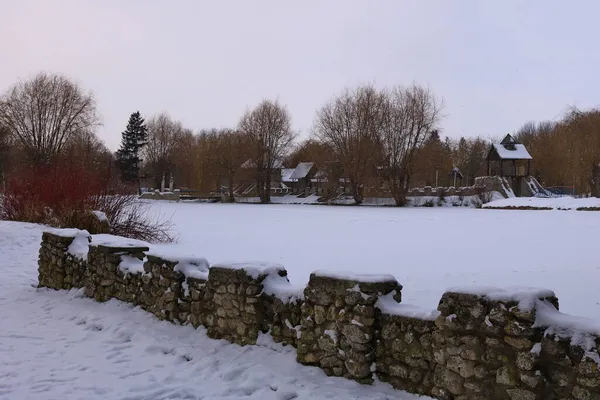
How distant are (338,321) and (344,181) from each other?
150 feet

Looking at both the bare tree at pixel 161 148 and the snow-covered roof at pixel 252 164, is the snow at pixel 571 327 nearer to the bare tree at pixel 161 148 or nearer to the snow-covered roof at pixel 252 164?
the snow-covered roof at pixel 252 164

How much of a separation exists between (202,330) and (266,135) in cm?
4737

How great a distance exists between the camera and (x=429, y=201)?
141 ft

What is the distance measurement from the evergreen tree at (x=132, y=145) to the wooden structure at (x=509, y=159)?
45265 millimetres

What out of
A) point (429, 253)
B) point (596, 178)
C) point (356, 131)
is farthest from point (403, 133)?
point (429, 253)

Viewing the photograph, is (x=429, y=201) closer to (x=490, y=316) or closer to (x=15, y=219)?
(x=15, y=219)

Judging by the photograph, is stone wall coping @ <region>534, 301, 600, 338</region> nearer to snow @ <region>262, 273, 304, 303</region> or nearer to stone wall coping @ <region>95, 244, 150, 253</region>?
snow @ <region>262, 273, 304, 303</region>

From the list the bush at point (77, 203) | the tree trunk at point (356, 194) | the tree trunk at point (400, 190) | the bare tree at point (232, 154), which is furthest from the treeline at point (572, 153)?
the bush at point (77, 203)

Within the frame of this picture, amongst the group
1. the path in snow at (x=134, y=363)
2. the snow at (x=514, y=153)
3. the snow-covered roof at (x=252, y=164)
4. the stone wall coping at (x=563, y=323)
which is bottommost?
the path in snow at (x=134, y=363)

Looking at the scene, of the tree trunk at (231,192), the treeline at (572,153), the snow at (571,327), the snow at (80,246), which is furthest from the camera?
the tree trunk at (231,192)

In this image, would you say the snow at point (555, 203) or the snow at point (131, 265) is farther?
the snow at point (555, 203)

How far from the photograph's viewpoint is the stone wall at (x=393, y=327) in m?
3.06

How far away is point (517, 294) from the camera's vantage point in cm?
321

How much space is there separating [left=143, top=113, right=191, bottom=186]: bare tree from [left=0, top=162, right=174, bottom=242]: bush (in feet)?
174
